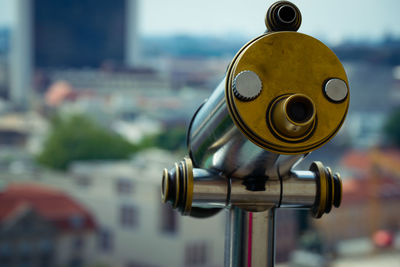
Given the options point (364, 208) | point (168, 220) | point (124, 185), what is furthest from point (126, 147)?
point (364, 208)

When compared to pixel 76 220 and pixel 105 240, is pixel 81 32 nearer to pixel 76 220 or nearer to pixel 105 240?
pixel 105 240

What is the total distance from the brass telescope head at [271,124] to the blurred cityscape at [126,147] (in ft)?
0.11

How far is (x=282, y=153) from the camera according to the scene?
33cm

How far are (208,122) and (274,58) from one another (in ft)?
0.20

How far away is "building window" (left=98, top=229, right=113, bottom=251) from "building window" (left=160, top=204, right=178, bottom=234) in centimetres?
89

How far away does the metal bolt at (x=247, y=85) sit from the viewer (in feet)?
1.06

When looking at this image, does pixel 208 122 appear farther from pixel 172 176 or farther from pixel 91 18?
pixel 91 18

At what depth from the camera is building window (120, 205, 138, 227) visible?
8211 millimetres

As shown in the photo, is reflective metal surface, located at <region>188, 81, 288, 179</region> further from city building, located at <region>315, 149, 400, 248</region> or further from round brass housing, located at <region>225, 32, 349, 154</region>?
city building, located at <region>315, 149, 400, 248</region>

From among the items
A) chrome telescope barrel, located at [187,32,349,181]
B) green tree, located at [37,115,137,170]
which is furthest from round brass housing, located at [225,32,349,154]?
green tree, located at [37,115,137,170]

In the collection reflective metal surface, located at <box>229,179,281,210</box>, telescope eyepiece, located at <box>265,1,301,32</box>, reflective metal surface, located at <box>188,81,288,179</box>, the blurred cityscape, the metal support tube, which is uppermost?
telescope eyepiece, located at <box>265,1,301,32</box>

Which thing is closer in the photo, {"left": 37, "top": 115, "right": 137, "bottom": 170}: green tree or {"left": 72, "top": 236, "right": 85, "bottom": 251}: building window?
{"left": 72, "top": 236, "right": 85, "bottom": 251}: building window

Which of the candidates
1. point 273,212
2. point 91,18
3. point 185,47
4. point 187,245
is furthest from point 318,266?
point 185,47

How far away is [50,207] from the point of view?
27.5 feet
